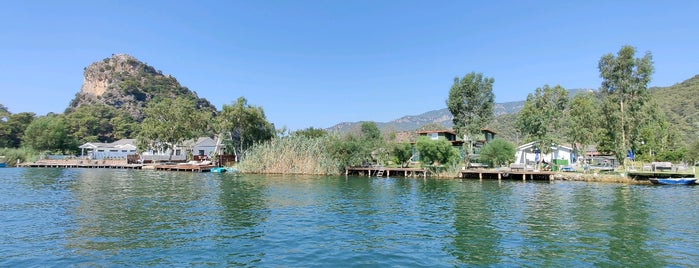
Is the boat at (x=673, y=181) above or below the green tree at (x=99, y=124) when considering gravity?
below

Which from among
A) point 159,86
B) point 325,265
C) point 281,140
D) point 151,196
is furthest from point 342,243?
point 159,86

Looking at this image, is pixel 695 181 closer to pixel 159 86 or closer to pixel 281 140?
pixel 281 140

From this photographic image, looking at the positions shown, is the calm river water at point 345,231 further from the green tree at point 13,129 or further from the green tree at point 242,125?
the green tree at point 13,129

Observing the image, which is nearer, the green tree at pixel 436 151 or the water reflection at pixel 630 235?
the water reflection at pixel 630 235

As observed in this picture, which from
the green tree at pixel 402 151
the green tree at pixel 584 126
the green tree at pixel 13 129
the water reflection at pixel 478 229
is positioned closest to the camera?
the water reflection at pixel 478 229

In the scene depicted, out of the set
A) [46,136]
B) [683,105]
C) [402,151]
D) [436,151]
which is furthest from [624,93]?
[46,136]

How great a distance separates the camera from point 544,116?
5566cm

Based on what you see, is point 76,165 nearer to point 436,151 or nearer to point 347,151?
point 347,151

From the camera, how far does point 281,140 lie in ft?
206

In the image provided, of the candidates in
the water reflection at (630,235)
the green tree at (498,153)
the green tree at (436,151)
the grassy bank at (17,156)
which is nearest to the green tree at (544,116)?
the green tree at (498,153)

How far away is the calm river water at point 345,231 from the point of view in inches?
521

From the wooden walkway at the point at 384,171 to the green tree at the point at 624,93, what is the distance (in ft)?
81.2

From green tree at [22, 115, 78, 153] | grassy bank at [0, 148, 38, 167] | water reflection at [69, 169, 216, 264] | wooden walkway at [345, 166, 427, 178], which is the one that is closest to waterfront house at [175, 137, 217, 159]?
green tree at [22, 115, 78, 153]

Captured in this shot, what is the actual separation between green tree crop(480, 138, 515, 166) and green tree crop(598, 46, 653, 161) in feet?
43.7
